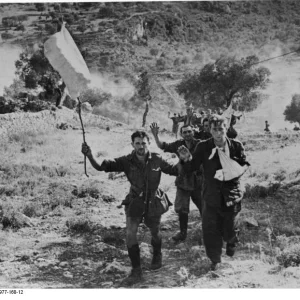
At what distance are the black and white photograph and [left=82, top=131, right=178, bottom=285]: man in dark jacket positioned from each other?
0.48 metres

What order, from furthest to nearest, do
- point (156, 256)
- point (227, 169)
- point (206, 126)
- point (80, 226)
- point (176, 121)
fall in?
point (176, 121) < point (80, 226) < point (206, 126) < point (156, 256) < point (227, 169)

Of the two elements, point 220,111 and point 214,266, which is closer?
point 214,266

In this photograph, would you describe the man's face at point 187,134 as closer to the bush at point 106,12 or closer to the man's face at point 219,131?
the man's face at point 219,131

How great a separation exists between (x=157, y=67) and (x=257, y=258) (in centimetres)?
272

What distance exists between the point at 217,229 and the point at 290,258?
926mm

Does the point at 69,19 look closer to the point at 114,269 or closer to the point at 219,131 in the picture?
the point at 219,131

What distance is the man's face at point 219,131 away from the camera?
16.0 ft

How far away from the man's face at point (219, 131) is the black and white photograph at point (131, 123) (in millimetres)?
627

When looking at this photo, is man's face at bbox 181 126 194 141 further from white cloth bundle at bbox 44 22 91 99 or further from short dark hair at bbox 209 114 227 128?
white cloth bundle at bbox 44 22 91 99

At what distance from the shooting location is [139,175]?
497cm

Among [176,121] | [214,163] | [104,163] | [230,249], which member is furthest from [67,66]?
[230,249]

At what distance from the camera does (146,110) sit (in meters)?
6.49

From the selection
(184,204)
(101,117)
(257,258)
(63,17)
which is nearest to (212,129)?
(184,204)

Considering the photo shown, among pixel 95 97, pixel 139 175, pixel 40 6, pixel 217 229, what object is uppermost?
pixel 40 6
